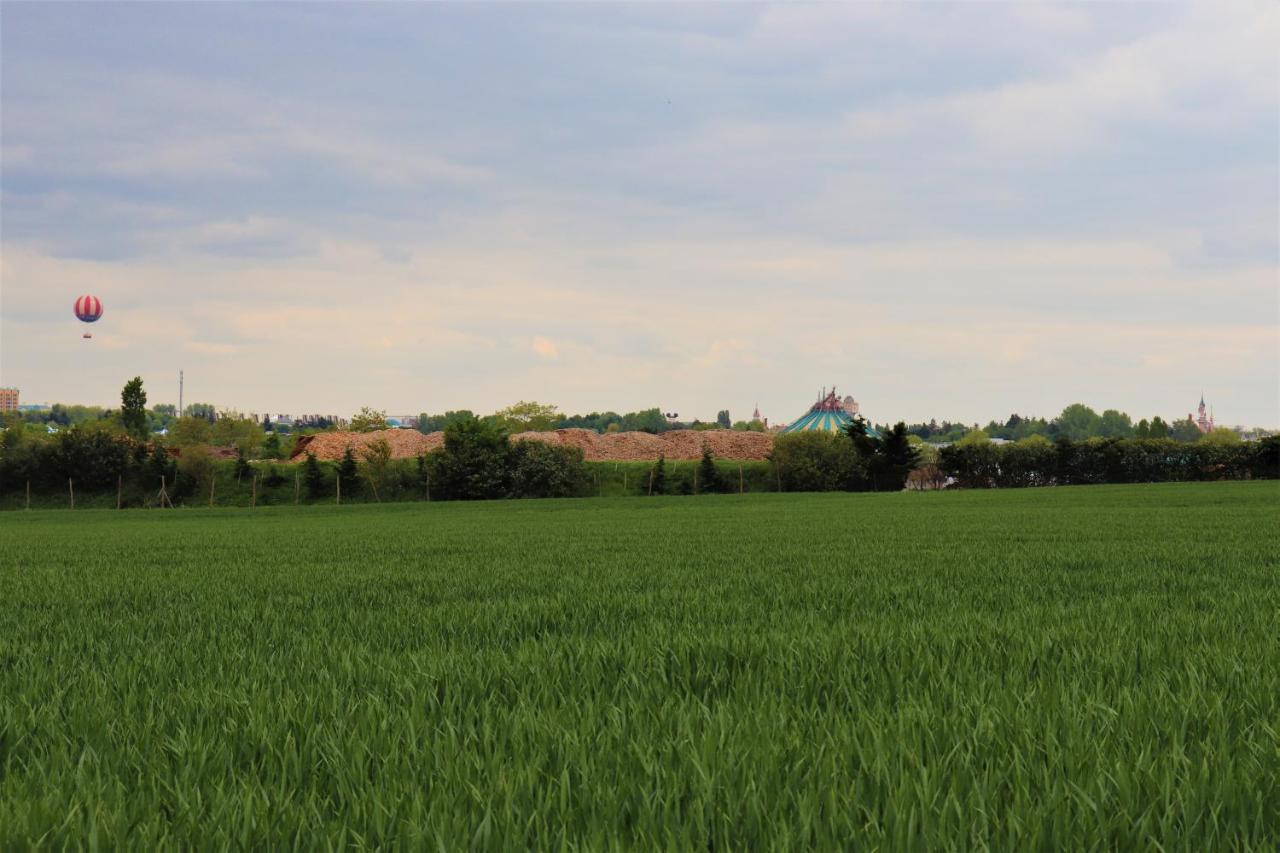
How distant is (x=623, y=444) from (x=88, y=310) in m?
62.7

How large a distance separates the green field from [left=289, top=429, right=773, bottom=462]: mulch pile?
9464 centimetres

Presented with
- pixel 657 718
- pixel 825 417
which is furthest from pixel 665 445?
pixel 657 718

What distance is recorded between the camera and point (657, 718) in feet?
13.2

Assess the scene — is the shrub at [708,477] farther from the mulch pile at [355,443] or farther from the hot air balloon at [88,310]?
the hot air balloon at [88,310]

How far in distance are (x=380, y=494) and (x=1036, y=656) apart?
7569 centimetres

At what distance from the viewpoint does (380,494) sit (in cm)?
7744

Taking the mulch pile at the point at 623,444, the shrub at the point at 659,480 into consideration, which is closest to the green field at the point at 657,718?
the shrub at the point at 659,480

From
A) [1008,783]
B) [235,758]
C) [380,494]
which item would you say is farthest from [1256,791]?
[380,494]

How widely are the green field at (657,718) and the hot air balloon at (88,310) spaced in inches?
4371

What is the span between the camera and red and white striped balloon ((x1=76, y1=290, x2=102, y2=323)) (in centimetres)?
10612

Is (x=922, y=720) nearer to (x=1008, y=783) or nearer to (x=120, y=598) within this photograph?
(x=1008, y=783)

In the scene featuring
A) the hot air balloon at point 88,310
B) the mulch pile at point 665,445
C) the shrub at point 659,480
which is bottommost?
the shrub at point 659,480

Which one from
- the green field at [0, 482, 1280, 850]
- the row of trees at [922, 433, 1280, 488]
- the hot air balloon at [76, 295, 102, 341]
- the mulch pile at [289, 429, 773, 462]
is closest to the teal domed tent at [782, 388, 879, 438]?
the mulch pile at [289, 429, 773, 462]

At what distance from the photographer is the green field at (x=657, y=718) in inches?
110
